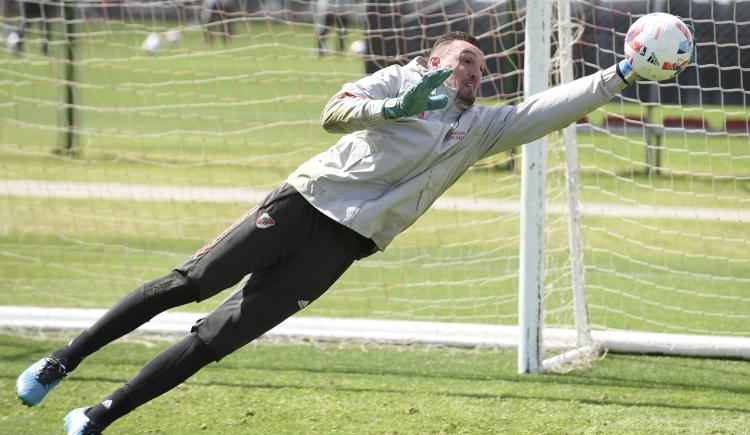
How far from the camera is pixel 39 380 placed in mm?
4355

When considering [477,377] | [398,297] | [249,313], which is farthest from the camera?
[398,297]

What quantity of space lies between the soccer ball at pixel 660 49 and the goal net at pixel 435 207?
2.33 meters

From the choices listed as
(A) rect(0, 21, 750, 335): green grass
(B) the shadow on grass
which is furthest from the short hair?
(A) rect(0, 21, 750, 335): green grass

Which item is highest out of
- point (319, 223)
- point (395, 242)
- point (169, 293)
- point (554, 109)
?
point (554, 109)

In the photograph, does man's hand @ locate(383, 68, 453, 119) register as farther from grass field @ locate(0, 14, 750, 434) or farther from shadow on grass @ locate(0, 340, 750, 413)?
shadow on grass @ locate(0, 340, 750, 413)

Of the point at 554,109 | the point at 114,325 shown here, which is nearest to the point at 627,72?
the point at 554,109

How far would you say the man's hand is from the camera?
3938mm

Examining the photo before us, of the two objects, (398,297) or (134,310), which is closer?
(134,310)

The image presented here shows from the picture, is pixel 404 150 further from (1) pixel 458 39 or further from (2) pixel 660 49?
(2) pixel 660 49

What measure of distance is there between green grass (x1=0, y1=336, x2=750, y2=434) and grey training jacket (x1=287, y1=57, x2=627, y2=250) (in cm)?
131

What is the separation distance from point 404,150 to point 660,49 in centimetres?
112

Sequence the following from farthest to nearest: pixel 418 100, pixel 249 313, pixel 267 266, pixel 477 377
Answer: pixel 477 377
pixel 267 266
pixel 249 313
pixel 418 100

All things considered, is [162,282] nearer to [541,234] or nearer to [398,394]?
[398,394]

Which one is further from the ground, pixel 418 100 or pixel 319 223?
pixel 418 100
